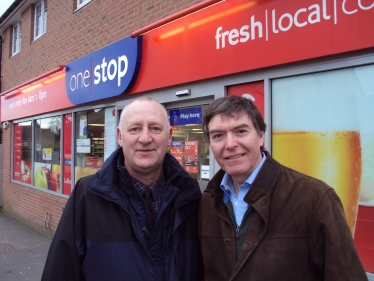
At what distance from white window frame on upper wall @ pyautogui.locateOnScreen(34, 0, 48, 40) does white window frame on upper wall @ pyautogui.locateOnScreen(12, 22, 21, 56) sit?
135 cm

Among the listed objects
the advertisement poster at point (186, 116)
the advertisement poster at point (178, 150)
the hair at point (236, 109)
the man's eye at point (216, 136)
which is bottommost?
the advertisement poster at point (178, 150)

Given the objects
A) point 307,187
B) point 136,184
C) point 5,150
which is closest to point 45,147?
point 5,150

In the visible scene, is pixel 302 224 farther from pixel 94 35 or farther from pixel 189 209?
pixel 94 35

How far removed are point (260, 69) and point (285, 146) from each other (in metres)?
0.82

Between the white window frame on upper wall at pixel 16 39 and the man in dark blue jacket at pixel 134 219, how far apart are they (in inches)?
392

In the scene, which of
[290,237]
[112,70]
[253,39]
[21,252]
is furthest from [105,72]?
[290,237]

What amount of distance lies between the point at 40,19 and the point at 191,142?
670cm

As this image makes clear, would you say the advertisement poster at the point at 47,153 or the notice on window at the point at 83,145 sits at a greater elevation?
the notice on window at the point at 83,145

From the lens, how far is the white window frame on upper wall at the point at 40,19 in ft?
28.8

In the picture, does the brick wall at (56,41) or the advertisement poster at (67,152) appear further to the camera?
the advertisement poster at (67,152)

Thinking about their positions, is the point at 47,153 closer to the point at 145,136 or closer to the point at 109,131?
the point at 109,131

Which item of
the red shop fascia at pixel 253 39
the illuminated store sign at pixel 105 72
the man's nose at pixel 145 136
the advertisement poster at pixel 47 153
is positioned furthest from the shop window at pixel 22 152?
the man's nose at pixel 145 136

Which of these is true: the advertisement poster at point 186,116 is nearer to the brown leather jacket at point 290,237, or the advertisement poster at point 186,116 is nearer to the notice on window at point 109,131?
the notice on window at point 109,131

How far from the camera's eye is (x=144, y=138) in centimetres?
188
